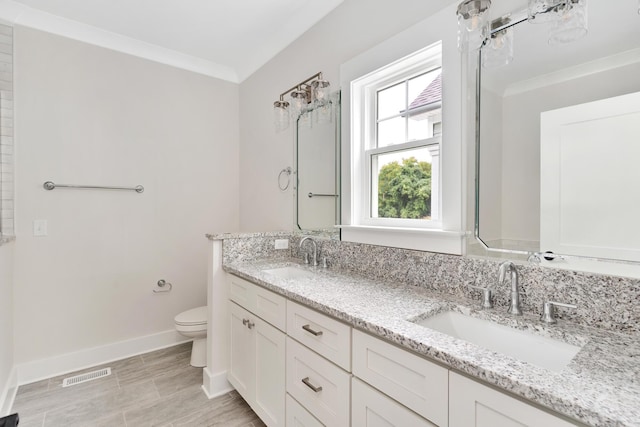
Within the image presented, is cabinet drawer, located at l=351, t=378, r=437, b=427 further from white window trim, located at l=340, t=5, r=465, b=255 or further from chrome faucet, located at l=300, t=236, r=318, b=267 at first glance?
chrome faucet, located at l=300, t=236, r=318, b=267

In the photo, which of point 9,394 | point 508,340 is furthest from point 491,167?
point 9,394

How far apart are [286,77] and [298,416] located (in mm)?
2288

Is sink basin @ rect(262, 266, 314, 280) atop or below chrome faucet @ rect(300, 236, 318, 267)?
below

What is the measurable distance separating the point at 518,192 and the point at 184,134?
273 centimetres

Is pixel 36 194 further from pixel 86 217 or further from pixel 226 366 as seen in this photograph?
pixel 226 366

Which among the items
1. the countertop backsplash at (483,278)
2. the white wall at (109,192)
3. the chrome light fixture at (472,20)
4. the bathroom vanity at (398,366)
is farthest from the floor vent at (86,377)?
the chrome light fixture at (472,20)

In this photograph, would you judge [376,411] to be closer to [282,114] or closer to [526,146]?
[526,146]

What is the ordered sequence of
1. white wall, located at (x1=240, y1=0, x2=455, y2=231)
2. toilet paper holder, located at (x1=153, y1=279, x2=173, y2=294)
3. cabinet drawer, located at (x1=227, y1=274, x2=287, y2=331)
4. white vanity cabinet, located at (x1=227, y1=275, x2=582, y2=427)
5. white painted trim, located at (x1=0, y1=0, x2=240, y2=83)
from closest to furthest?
1. white vanity cabinet, located at (x1=227, y1=275, x2=582, y2=427)
2. cabinet drawer, located at (x1=227, y1=274, x2=287, y2=331)
3. white wall, located at (x1=240, y1=0, x2=455, y2=231)
4. white painted trim, located at (x1=0, y1=0, x2=240, y2=83)
5. toilet paper holder, located at (x1=153, y1=279, x2=173, y2=294)

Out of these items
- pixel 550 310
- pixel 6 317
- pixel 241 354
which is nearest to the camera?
pixel 550 310

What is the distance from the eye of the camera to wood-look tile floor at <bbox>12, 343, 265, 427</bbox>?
1787 millimetres

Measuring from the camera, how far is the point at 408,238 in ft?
5.00

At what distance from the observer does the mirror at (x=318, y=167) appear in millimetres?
2037

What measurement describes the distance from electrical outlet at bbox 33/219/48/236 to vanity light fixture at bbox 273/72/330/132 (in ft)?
6.11

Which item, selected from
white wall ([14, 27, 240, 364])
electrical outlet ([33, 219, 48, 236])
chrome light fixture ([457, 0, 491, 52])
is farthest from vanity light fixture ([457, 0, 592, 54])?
electrical outlet ([33, 219, 48, 236])
